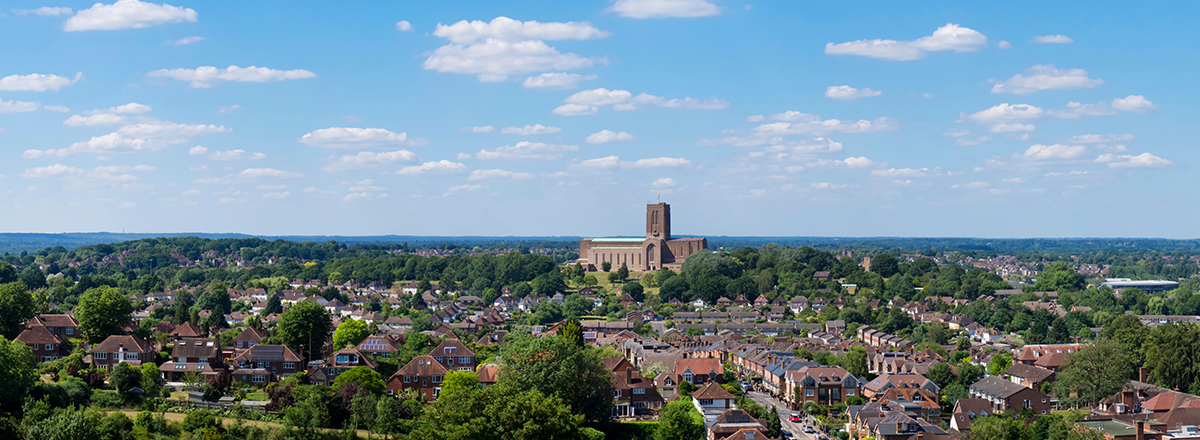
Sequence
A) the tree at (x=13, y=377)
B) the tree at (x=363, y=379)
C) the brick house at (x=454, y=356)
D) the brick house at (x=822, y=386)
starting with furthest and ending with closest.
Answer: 1. the brick house at (x=822, y=386)
2. the brick house at (x=454, y=356)
3. the tree at (x=363, y=379)
4. the tree at (x=13, y=377)

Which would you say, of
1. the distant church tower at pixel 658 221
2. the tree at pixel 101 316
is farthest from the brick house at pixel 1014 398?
the distant church tower at pixel 658 221

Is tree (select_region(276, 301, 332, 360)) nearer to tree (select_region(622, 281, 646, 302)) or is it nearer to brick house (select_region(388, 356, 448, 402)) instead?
brick house (select_region(388, 356, 448, 402))

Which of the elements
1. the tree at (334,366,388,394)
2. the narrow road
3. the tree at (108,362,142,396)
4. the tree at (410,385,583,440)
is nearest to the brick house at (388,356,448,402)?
the tree at (334,366,388,394)

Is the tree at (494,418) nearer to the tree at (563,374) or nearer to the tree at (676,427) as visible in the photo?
the tree at (563,374)

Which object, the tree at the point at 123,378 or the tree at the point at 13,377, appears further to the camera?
the tree at the point at 123,378

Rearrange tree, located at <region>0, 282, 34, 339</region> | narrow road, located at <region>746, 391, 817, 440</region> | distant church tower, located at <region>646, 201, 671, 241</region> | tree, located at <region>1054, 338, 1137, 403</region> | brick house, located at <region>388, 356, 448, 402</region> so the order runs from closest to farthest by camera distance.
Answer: narrow road, located at <region>746, 391, 817, 440</region> → brick house, located at <region>388, 356, 448, 402</region> → tree, located at <region>0, 282, 34, 339</region> → tree, located at <region>1054, 338, 1137, 403</region> → distant church tower, located at <region>646, 201, 671, 241</region>

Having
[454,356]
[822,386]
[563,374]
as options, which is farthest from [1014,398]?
[454,356]
